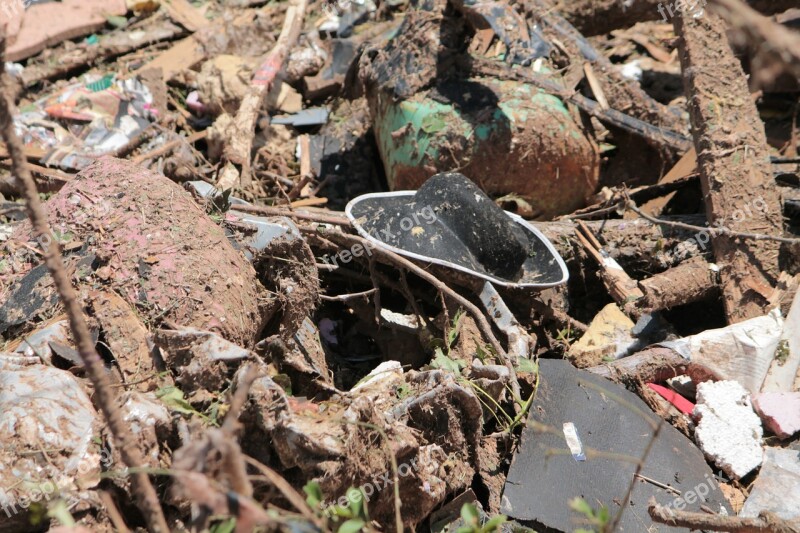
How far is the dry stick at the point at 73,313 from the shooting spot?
129 centimetres

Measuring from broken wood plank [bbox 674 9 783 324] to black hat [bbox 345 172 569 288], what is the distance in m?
0.82

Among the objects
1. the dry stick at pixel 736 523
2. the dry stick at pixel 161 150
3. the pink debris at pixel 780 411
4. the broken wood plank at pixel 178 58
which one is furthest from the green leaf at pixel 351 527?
the broken wood plank at pixel 178 58

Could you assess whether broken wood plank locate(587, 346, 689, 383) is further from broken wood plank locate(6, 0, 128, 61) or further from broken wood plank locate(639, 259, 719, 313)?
broken wood plank locate(6, 0, 128, 61)

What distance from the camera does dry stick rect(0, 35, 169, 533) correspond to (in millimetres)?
1285

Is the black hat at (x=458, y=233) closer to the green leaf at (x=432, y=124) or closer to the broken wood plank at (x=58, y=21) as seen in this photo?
the green leaf at (x=432, y=124)

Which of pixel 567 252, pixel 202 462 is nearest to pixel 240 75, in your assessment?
pixel 567 252

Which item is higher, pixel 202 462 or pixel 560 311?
pixel 202 462

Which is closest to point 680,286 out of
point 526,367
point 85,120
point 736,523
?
point 526,367

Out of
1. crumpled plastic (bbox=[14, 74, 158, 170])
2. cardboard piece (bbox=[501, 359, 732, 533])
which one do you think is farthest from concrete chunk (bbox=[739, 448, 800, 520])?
crumpled plastic (bbox=[14, 74, 158, 170])

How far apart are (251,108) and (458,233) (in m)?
2.04

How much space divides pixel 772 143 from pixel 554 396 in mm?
3017

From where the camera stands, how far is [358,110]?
481 cm

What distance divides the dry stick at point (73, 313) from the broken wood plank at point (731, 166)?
2717mm

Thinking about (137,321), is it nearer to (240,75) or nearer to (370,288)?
(370,288)
